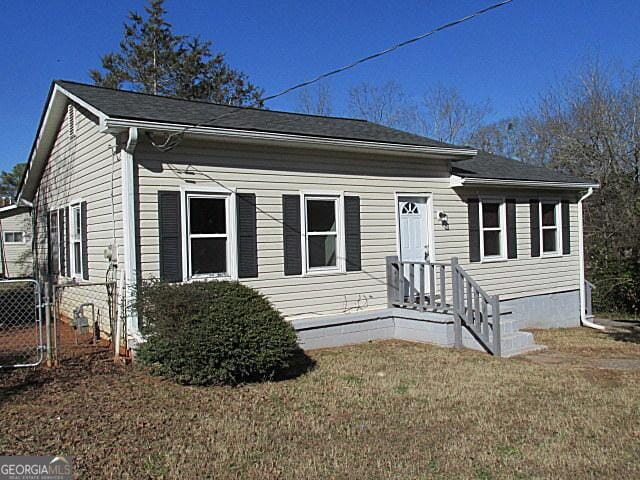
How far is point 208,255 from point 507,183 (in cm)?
663

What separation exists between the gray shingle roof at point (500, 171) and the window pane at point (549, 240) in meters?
1.20

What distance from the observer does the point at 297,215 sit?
930cm

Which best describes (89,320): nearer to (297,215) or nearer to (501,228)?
(297,215)

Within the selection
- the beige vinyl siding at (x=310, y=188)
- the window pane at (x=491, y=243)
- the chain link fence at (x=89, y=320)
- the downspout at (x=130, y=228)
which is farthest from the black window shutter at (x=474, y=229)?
the chain link fence at (x=89, y=320)

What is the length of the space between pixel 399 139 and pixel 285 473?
757cm

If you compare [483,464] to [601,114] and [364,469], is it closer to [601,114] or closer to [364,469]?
[364,469]

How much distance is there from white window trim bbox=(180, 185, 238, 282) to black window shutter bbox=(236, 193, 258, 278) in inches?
3.0

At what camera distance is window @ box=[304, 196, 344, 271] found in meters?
9.57

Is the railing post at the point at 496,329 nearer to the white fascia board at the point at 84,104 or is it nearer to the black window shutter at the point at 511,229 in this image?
the black window shutter at the point at 511,229

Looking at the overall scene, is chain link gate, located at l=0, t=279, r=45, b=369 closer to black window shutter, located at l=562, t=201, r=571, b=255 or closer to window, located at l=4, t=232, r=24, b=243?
black window shutter, located at l=562, t=201, r=571, b=255

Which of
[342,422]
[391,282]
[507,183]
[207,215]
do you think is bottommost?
[342,422]

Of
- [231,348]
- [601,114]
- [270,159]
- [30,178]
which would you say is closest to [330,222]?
[270,159]

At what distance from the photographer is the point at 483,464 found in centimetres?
443

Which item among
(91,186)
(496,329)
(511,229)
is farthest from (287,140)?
(511,229)
